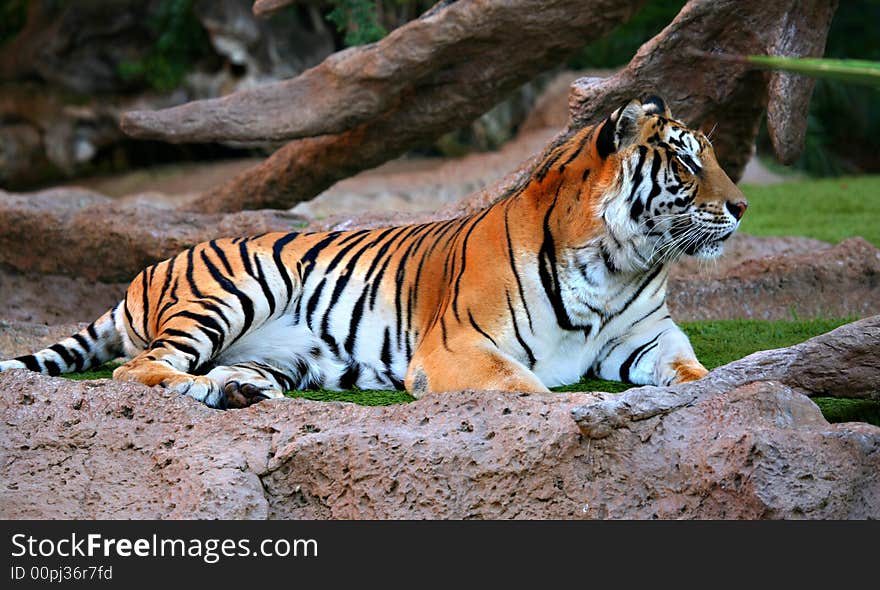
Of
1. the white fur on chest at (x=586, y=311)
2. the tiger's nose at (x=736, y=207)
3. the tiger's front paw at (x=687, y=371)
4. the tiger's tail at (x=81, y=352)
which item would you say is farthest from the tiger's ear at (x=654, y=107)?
the tiger's tail at (x=81, y=352)

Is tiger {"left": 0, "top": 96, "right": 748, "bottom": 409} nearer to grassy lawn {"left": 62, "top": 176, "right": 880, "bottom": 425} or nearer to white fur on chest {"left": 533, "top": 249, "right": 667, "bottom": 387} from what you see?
white fur on chest {"left": 533, "top": 249, "right": 667, "bottom": 387}

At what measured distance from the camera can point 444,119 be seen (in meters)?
7.03

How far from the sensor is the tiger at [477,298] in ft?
14.5

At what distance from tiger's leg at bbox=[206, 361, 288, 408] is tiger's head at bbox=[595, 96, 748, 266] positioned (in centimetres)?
141

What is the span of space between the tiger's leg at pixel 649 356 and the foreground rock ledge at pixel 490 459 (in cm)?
72

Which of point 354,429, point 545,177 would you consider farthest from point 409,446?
point 545,177

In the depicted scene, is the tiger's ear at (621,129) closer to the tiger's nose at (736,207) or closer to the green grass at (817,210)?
the tiger's nose at (736,207)

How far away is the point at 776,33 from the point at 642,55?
64 centimetres

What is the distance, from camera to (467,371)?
14.0 feet

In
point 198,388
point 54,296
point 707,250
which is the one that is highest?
point 707,250

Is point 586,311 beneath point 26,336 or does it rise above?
above

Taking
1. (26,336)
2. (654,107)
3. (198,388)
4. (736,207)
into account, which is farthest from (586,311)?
(26,336)

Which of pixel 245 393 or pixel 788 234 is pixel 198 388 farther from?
pixel 788 234

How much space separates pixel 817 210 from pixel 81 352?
677cm
